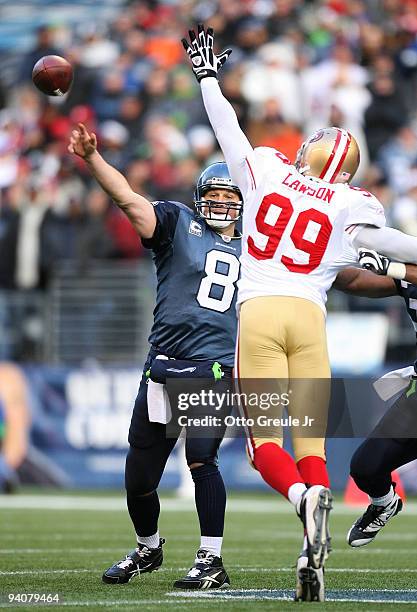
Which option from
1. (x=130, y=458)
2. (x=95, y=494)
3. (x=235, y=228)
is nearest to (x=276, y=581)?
(x=130, y=458)

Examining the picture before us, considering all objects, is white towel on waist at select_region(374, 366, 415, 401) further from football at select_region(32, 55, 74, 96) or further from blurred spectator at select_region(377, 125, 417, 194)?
blurred spectator at select_region(377, 125, 417, 194)

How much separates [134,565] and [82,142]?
195cm

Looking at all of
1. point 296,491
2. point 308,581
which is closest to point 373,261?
point 296,491

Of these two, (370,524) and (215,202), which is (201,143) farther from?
(370,524)

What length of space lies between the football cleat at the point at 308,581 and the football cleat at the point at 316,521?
32mm

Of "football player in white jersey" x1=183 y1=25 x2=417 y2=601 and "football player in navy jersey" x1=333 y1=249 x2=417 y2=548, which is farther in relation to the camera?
"football player in navy jersey" x1=333 y1=249 x2=417 y2=548

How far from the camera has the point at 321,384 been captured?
5.02 m

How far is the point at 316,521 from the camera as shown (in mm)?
4582

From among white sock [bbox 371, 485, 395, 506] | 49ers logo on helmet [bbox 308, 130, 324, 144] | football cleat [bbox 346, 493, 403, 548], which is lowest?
football cleat [bbox 346, 493, 403, 548]

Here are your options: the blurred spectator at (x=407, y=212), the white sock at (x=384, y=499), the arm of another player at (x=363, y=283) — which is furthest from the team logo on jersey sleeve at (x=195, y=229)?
the blurred spectator at (x=407, y=212)

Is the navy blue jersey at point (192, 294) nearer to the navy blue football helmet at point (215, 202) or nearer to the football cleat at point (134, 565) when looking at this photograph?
the navy blue football helmet at point (215, 202)

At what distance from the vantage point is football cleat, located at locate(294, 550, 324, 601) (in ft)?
15.3

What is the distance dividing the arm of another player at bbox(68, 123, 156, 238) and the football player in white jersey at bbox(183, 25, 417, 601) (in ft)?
1.45

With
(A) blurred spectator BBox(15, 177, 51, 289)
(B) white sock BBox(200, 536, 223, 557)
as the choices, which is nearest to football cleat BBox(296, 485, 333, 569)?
(B) white sock BBox(200, 536, 223, 557)
